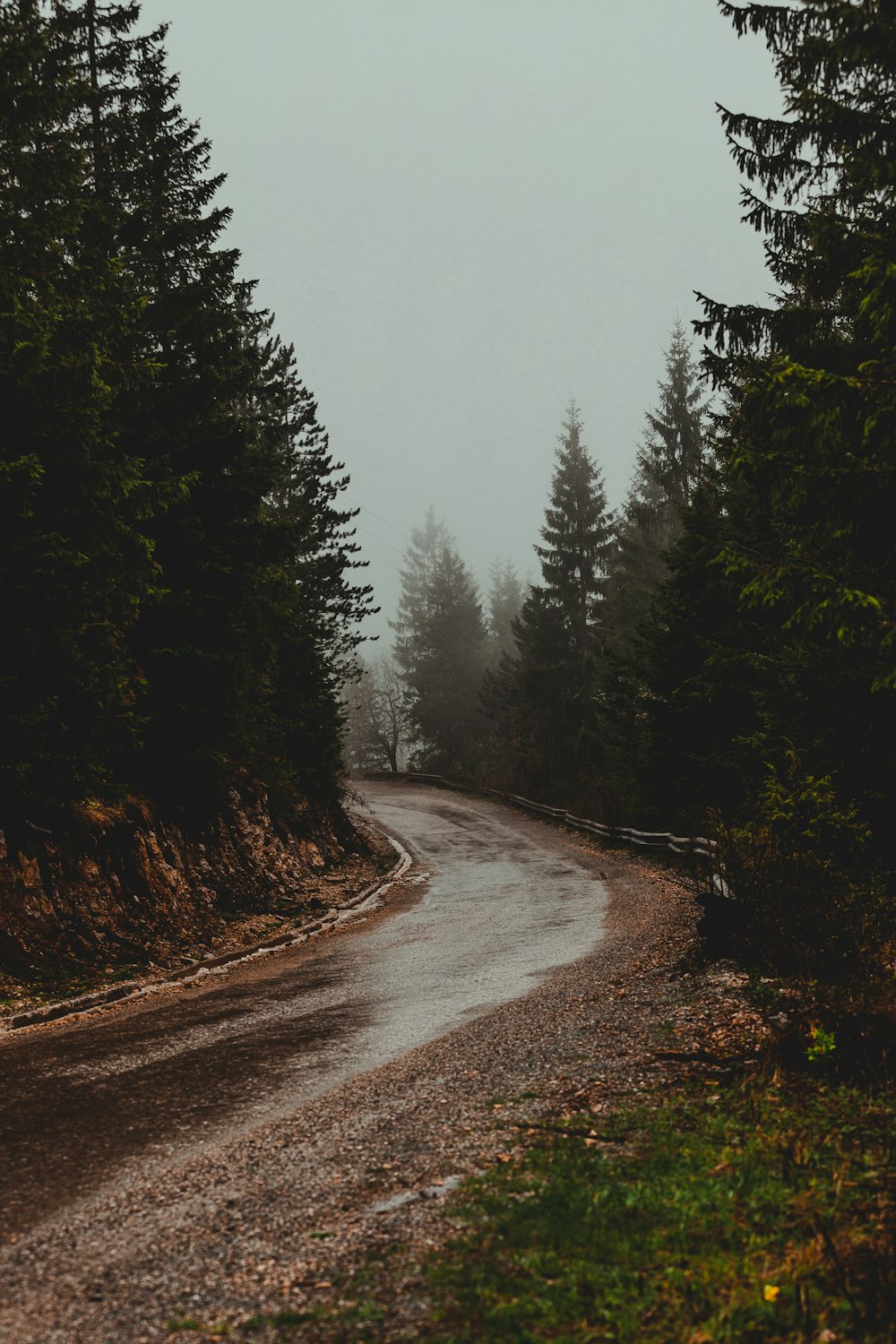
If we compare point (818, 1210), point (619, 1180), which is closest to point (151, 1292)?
point (619, 1180)

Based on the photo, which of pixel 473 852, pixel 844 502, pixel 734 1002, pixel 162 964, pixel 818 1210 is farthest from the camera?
pixel 473 852

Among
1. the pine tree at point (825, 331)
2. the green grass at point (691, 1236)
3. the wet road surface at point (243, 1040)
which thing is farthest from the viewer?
the pine tree at point (825, 331)

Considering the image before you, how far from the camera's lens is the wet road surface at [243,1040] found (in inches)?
203

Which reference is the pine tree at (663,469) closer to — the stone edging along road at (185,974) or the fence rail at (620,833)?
the fence rail at (620,833)

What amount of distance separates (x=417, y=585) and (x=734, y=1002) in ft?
257

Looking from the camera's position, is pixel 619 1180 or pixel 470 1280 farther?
pixel 619 1180

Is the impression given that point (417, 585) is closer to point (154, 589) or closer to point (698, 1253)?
point (154, 589)

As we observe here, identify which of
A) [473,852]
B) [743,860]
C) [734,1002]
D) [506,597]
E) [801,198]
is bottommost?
[473,852]

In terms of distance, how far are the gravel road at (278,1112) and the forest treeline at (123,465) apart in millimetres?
4162

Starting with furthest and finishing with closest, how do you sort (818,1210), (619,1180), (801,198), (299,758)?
(299,758) → (801,198) → (619,1180) → (818,1210)

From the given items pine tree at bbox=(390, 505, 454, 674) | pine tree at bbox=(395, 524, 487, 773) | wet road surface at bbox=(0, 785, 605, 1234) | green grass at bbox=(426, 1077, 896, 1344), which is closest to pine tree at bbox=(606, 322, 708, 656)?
pine tree at bbox=(395, 524, 487, 773)

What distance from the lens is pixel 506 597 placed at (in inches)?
3359

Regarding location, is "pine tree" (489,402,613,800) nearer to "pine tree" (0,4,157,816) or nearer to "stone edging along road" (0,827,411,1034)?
"stone edging along road" (0,827,411,1034)

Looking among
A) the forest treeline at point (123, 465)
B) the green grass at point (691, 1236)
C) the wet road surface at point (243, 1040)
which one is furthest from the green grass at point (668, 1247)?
the forest treeline at point (123, 465)
